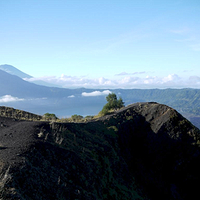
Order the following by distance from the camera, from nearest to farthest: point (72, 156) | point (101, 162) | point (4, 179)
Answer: point (4, 179)
point (72, 156)
point (101, 162)

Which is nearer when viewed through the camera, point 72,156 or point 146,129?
point 72,156

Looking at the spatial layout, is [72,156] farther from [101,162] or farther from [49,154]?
[101,162]

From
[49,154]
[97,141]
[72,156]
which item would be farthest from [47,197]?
[97,141]

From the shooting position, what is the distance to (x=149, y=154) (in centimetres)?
3678

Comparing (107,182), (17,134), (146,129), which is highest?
(17,134)

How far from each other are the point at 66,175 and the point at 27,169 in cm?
380

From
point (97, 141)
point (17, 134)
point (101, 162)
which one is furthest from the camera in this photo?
point (97, 141)

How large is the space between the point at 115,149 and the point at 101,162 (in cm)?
677

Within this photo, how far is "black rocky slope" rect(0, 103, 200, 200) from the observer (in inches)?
636

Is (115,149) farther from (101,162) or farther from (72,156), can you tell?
(72,156)

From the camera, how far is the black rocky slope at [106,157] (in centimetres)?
1616

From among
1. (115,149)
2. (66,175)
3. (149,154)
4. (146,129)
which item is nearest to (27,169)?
(66,175)

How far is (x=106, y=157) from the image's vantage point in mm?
27500

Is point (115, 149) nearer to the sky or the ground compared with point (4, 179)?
nearer to the ground
